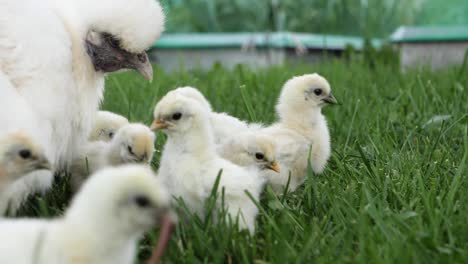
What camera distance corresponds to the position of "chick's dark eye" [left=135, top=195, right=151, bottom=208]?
1407 mm

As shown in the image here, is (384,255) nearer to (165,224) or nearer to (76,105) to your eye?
(165,224)

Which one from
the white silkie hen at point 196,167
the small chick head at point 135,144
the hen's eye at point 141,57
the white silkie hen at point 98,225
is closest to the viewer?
the white silkie hen at point 98,225

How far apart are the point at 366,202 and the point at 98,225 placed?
995mm

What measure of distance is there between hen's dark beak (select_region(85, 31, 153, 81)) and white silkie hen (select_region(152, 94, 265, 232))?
390 mm

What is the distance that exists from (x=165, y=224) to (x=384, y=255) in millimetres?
553

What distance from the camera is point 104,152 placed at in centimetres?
239

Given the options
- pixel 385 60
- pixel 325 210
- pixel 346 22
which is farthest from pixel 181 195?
pixel 346 22

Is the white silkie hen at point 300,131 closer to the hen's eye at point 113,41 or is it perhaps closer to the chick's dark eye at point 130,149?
the chick's dark eye at point 130,149

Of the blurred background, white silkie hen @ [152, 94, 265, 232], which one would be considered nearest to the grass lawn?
white silkie hen @ [152, 94, 265, 232]

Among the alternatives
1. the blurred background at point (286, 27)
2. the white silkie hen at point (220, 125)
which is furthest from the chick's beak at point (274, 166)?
the blurred background at point (286, 27)

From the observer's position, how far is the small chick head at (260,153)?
2.32 meters

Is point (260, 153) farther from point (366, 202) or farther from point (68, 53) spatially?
point (68, 53)

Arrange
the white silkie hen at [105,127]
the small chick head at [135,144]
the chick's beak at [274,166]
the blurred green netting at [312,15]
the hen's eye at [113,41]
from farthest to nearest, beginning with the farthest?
the blurred green netting at [312,15] → the white silkie hen at [105,127] → the hen's eye at [113,41] → the chick's beak at [274,166] → the small chick head at [135,144]

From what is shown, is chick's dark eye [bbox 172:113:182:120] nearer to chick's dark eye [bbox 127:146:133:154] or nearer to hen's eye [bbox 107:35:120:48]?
chick's dark eye [bbox 127:146:133:154]
